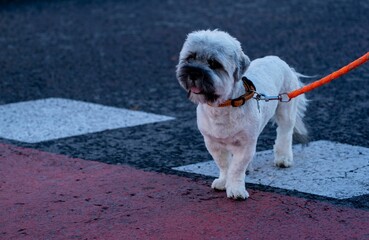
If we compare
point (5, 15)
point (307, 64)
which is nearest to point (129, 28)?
point (5, 15)

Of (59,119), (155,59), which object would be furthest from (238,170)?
(155,59)

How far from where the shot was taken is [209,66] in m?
5.34

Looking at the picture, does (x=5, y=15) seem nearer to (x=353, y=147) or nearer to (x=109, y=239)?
(x=353, y=147)

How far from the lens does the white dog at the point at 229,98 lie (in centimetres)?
533

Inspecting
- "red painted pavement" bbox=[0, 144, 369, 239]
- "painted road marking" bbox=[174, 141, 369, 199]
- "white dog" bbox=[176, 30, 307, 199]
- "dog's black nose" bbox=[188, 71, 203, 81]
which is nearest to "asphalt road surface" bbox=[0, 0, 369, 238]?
"painted road marking" bbox=[174, 141, 369, 199]

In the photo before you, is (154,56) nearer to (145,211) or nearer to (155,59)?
(155,59)

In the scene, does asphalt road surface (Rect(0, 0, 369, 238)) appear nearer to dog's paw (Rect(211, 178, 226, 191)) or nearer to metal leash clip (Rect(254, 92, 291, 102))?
dog's paw (Rect(211, 178, 226, 191))

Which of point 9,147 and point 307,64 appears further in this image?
point 307,64

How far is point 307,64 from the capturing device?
11.0 metres

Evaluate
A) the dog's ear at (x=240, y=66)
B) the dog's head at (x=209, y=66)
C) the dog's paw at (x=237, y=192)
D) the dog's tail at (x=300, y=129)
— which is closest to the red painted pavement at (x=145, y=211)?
the dog's paw at (x=237, y=192)

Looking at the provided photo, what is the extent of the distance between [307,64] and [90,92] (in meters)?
3.09

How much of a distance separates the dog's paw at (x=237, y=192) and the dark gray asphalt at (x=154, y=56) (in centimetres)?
106

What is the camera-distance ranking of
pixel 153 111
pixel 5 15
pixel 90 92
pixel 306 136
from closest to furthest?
pixel 306 136 < pixel 153 111 < pixel 90 92 < pixel 5 15

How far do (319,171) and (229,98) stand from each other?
1.19 metres
